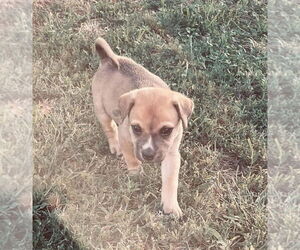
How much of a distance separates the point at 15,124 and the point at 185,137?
0.53 meters

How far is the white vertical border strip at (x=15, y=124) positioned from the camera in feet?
6.39

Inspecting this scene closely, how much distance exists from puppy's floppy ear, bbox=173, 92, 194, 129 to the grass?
0.07 metres

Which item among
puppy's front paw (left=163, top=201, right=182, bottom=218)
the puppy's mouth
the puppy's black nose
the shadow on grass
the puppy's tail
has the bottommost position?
the shadow on grass

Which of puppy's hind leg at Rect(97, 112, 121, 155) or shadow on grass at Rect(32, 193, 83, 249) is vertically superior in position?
puppy's hind leg at Rect(97, 112, 121, 155)

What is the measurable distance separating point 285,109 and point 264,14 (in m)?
0.31

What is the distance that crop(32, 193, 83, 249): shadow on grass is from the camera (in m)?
1.92

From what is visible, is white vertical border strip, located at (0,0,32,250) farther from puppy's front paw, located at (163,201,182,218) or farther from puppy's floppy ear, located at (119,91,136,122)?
puppy's front paw, located at (163,201,182,218)

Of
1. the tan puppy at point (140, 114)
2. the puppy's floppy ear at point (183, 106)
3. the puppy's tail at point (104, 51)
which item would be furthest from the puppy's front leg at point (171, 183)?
the puppy's tail at point (104, 51)

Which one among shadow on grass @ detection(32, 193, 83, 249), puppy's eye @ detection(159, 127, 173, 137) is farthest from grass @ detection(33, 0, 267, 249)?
puppy's eye @ detection(159, 127, 173, 137)

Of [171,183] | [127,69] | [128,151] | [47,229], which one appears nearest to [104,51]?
[127,69]

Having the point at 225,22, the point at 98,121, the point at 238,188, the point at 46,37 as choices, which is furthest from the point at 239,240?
the point at 46,37

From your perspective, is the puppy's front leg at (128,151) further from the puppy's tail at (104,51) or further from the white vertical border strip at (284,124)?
the white vertical border strip at (284,124)

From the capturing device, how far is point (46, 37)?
2.05 metres

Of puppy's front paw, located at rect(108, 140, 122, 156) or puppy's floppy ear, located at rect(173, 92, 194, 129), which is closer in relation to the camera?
puppy's floppy ear, located at rect(173, 92, 194, 129)
